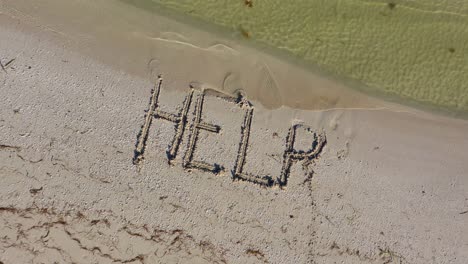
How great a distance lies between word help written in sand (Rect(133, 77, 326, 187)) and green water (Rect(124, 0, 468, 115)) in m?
1.49

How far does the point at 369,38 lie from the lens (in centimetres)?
726

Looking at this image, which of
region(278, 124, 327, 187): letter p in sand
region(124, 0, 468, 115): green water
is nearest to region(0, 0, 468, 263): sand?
region(278, 124, 327, 187): letter p in sand

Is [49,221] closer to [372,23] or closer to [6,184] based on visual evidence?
[6,184]

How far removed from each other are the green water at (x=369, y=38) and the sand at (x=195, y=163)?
0.49m

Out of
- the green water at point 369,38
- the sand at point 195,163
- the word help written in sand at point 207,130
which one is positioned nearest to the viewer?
the sand at point 195,163

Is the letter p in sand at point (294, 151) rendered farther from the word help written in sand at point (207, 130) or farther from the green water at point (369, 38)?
the green water at point (369, 38)

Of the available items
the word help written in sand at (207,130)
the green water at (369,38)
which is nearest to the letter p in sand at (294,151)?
the word help written in sand at (207,130)

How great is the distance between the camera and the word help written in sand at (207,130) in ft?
21.4

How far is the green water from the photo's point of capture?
7137 millimetres

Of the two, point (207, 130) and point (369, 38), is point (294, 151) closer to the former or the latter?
point (207, 130)

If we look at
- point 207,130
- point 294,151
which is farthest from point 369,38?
point 207,130

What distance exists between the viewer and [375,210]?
6605 millimetres

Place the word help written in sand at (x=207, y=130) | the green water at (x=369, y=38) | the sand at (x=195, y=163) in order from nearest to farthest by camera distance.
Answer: the sand at (x=195, y=163) < the word help written in sand at (x=207, y=130) < the green water at (x=369, y=38)

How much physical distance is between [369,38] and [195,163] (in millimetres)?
4417
